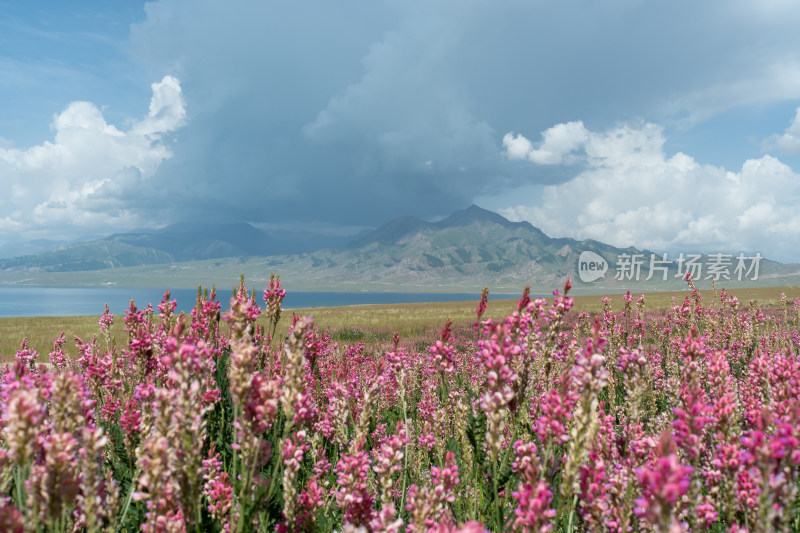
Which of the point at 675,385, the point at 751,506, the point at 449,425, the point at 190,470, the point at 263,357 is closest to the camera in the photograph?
the point at 190,470

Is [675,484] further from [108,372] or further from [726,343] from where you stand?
[726,343]

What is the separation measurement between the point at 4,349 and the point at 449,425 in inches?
1349

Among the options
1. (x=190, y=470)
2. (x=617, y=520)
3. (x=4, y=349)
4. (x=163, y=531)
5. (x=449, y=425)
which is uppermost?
(x=190, y=470)

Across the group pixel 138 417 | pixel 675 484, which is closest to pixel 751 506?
pixel 675 484

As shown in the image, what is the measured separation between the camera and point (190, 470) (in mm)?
1999

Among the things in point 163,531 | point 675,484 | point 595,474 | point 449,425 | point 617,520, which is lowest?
point 449,425

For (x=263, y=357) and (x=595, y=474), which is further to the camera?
(x=263, y=357)

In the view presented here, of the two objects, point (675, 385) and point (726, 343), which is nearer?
point (675, 385)

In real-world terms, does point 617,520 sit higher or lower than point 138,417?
lower

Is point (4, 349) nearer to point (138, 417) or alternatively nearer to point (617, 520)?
point (138, 417)

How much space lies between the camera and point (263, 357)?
5246mm

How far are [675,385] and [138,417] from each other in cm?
445

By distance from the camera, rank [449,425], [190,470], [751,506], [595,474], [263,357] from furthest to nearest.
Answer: [449,425], [263,357], [595,474], [751,506], [190,470]

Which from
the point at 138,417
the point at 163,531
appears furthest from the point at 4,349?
the point at 163,531
